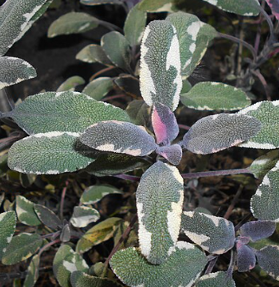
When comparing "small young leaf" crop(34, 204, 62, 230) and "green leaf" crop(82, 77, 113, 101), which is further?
"green leaf" crop(82, 77, 113, 101)

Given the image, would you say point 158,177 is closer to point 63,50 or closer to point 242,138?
point 242,138

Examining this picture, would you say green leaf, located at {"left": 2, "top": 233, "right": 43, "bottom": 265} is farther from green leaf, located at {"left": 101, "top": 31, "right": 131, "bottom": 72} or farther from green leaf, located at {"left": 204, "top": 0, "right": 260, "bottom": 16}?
green leaf, located at {"left": 204, "top": 0, "right": 260, "bottom": 16}

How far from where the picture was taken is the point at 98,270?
0.84 meters

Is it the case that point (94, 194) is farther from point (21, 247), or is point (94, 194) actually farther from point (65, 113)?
point (65, 113)

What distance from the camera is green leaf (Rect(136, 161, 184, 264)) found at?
497mm

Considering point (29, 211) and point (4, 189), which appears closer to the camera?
point (29, 211)

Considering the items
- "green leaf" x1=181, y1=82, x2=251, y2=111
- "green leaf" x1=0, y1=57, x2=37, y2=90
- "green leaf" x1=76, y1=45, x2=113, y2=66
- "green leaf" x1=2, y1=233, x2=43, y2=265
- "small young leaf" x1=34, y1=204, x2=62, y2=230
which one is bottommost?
"green leaf" x1=2, y1=233, x2=43, y2=265

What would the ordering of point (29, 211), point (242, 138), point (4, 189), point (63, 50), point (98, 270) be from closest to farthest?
point (242, 138)
point (98, 270)
point (29, 211)
point (4, 189)
point (63, 50)

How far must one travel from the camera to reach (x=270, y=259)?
689 mm

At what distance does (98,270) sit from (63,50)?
110 centimetres

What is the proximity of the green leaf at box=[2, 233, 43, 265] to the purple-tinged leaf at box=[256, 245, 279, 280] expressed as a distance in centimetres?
54

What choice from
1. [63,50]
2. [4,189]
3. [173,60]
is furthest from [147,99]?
[63,50]

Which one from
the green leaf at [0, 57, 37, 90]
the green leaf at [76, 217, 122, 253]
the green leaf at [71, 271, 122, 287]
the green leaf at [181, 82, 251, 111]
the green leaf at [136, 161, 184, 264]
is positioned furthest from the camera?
the green leaf at [76, 217, 122, 253]

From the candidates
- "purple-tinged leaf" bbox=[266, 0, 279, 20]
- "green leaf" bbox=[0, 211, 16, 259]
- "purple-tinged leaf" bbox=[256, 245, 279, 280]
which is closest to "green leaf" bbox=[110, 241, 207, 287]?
"purple-tinged leaf" bbox=[256, 245, 279, 280]
